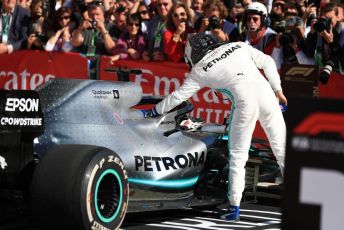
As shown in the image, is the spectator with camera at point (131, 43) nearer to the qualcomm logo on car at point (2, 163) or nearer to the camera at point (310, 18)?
the camera at point (310, 18)

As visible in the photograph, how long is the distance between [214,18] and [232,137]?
12.7ft

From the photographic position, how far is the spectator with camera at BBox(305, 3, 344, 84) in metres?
10.8

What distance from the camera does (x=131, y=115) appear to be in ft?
26.0

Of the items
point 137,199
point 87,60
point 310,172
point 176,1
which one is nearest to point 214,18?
point 176,1

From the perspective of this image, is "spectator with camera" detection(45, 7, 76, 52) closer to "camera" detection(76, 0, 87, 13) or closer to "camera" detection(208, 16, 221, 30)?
"camera" detection(76, 0, 87, 13)

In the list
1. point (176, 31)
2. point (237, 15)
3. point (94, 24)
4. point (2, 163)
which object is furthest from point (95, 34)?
point (2, 163)

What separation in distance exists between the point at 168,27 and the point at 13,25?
334cm

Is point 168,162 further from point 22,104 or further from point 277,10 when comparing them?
point 277,10

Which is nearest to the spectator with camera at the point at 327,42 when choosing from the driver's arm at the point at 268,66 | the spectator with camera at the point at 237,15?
the spectator with camera at the point at 237,15

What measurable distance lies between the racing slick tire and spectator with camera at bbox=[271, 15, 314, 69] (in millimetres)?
4889

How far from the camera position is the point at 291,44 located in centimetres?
1120

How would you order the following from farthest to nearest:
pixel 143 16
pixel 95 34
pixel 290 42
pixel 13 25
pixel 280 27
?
pixel 13 25 < pixel 143 16 < pixel 95 34 < pixel 280 27 < pixel 290 42

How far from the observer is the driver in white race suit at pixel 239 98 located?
8.16 meters

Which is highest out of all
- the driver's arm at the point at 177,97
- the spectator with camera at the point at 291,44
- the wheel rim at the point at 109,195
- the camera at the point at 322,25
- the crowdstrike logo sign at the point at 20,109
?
the camera at the point at 322,25
